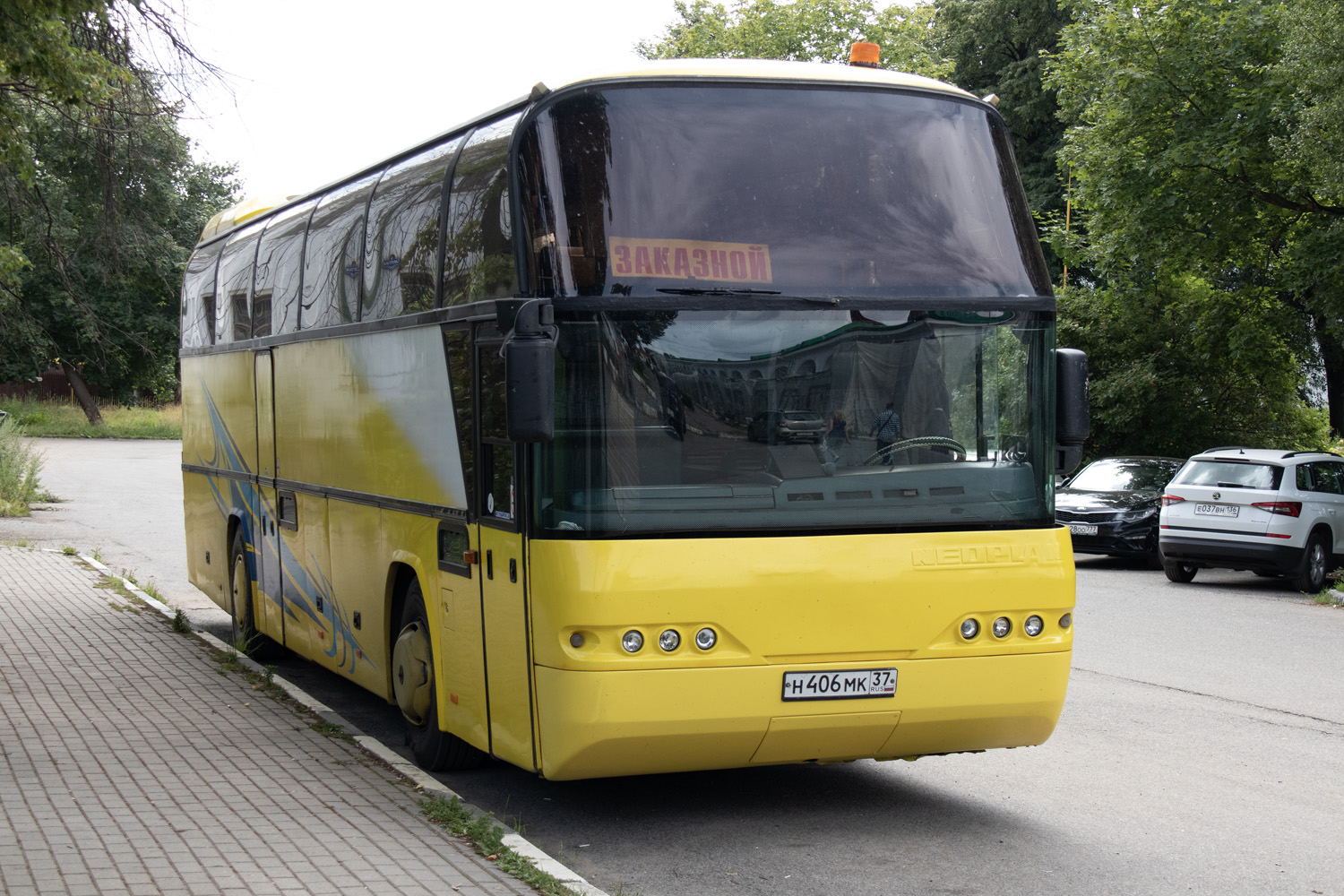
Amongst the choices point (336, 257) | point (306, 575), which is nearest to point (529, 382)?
point (336, 257)

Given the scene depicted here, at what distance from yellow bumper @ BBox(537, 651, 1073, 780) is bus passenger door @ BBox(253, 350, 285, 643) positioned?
536 centimetres

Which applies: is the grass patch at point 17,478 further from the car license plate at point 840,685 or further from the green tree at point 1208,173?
the car license plate at point 840,685

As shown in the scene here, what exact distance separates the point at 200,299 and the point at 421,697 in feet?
→ 23.7

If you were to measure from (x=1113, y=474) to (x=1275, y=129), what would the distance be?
219 inches

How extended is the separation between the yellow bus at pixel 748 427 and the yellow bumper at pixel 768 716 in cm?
1

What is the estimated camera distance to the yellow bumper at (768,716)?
5.95 metres

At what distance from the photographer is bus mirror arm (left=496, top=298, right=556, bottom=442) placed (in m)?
5.73

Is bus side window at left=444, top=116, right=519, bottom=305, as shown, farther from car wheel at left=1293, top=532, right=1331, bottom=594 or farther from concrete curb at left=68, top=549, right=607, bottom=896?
car wheel at left=1293, top=532, right=1331, bottom=594

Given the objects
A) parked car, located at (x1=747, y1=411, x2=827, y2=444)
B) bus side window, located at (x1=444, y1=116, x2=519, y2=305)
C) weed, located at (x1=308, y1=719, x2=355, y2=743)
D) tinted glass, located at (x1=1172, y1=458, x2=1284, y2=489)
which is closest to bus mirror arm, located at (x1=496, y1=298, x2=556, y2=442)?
bus side window, located at (x1=444, y1=116, x2=519, y2=305)

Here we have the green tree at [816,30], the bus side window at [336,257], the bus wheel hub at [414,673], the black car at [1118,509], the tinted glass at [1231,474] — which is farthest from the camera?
the green tree at [816,30]

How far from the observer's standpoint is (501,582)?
6477 millimetres

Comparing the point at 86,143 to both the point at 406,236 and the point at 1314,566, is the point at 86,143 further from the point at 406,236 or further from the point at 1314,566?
the point at 1314,566

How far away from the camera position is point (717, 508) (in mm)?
6133

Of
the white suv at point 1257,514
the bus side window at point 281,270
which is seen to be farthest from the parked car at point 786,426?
the white suv at point 1257,514
